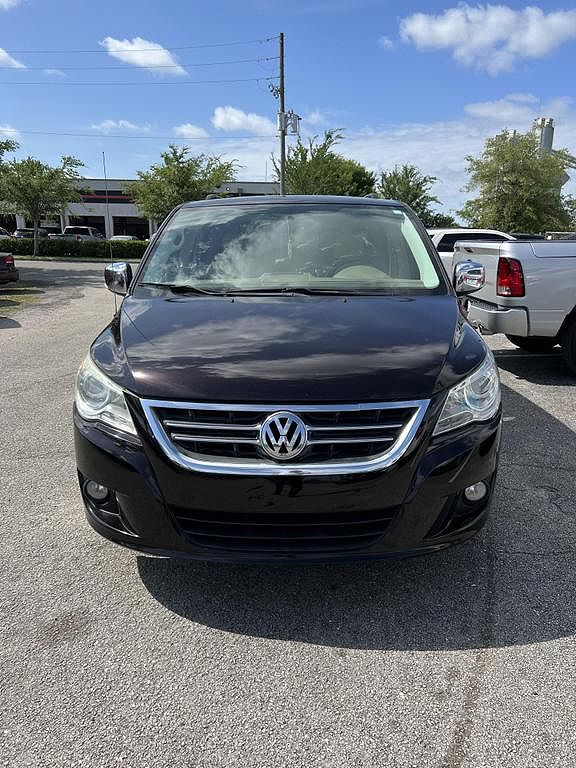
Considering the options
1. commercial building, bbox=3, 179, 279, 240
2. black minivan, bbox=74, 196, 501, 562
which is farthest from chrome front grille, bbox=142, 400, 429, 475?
commercial building, bbox=3, 179, 279, 240

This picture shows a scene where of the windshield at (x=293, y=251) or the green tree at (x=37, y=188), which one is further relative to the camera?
the green tree at (x=37, y=188)

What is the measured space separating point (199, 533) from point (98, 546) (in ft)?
3.38

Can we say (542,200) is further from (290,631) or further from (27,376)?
(290,631)

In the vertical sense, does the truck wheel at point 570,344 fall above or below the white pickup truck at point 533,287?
below

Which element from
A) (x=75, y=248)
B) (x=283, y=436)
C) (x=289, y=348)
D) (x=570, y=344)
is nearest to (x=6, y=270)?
(x=570, y=344)

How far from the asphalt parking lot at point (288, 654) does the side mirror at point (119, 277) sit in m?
1.40

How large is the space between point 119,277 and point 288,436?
224 cm

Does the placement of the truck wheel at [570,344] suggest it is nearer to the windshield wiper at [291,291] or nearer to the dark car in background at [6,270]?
the windshield wiper at [291,291]

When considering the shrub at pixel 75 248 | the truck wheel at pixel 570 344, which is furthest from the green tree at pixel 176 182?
the truck wheel at pixel 570 344

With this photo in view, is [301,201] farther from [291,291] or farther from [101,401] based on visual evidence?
[101,401]

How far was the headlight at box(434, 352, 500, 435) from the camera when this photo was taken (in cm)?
240

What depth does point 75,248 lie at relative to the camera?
36531 millimetres

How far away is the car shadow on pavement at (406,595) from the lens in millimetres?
2463

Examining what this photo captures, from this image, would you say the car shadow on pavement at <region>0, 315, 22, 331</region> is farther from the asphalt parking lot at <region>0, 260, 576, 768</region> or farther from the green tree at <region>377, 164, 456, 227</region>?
the green tree at <region>377, 164, 456, 227</region>
